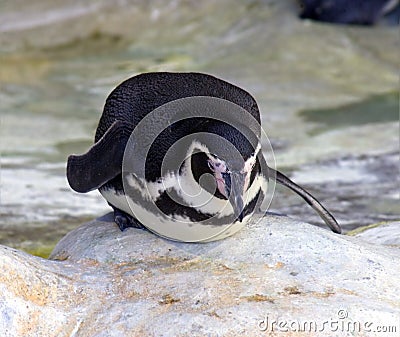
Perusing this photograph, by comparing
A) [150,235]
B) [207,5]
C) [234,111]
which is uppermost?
[234,111]

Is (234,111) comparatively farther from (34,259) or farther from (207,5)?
(207,5)

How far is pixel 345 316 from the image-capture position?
2354 mm

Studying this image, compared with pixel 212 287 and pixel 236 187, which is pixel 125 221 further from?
pixel 236 187

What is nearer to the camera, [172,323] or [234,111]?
[172,323]

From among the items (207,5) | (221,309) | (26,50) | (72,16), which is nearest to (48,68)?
(26,50)

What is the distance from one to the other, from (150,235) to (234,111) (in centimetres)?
55

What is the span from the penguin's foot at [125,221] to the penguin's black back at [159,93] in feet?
0.97

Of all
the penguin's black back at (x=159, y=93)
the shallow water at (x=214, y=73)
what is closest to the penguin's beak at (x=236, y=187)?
the penguin's black back at (x=159, y=93)

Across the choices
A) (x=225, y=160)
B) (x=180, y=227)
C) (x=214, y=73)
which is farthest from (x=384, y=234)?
(x=214, y=73)

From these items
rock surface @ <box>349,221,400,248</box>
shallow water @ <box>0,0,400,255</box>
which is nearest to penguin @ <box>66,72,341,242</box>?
rock surface @ <box>349,221,400,248</box>

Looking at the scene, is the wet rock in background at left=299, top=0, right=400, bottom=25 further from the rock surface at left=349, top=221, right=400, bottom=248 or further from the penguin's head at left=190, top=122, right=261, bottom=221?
the penguin's head at left=190, top=122, right=261, bottom=221

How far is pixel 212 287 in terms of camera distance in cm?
252

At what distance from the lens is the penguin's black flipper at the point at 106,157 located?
9.62 ft

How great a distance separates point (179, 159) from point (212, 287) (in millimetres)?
381
